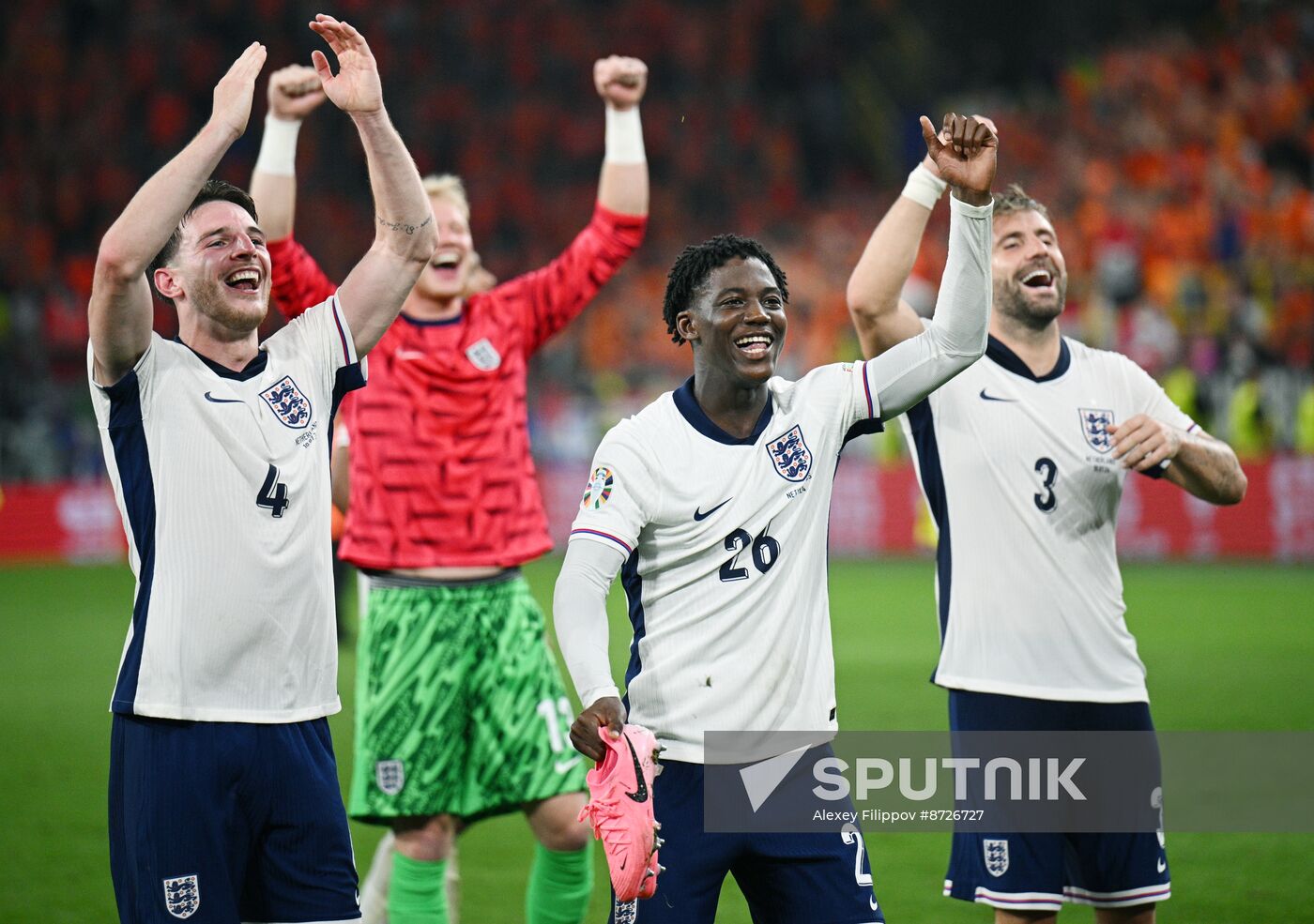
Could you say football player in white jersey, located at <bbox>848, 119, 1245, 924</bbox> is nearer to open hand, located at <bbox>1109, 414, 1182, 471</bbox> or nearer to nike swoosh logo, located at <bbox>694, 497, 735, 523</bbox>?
open hand, located at <bbox>1109, 414, 1182, 471</bbox>

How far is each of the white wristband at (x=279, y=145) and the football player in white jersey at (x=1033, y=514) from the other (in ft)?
6.32

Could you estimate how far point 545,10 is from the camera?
27266mm

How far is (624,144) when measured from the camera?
555cm

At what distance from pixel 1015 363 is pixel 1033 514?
1.59ft

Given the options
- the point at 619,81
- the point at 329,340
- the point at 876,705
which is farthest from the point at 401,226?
the point at 876,705

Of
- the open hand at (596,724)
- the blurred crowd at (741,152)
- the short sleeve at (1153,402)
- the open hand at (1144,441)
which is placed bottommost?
the open hand at (596,724)

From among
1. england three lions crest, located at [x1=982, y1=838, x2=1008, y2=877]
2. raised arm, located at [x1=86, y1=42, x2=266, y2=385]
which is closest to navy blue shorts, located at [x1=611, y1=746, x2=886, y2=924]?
england three lions crest, located at [x1=982, y1=838, x2=1008, y2=877]

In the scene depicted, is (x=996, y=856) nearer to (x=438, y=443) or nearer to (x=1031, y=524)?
(x=1031, y=524)

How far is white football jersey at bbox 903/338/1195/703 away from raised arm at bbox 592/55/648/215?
1475mm

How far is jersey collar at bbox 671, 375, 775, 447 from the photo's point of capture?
12.3ft

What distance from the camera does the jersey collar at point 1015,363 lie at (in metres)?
4.68

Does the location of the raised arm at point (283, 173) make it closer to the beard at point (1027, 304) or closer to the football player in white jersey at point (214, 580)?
the football player in white jersey at point (214, 580)

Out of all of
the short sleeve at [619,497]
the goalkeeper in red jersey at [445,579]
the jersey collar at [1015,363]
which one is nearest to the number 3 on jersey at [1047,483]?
the jersey collar at [1015,363]

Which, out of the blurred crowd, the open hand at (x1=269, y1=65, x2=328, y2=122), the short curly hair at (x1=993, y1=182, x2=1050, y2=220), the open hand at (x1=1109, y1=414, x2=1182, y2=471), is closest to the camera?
the open hand at (x1=1109, y1=414, x2=1182, y2=471)
